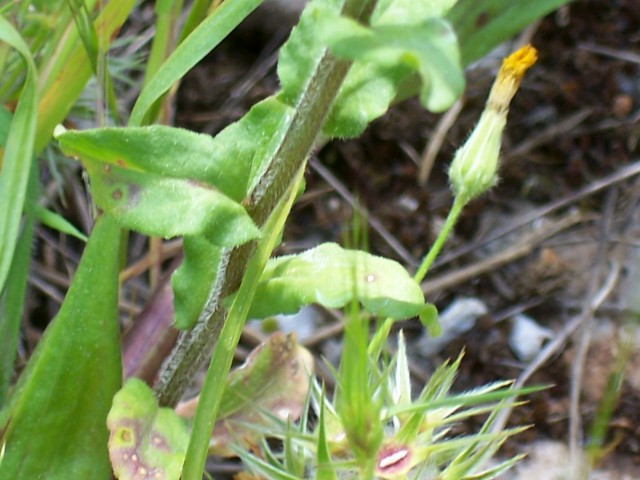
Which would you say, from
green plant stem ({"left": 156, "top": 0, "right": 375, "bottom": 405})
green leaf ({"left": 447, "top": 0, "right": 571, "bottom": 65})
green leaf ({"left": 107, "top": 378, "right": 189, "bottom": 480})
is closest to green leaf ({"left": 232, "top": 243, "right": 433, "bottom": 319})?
green plant stem ({"left": 156, "top": 0, "right": 375, "bottom": 405})

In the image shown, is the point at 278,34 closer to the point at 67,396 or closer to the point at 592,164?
the point at 592,164

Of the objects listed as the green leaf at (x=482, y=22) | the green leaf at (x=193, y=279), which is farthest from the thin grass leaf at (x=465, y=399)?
the green leaf at (x=482, y=22)

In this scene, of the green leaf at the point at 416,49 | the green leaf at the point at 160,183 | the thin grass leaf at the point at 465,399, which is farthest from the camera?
the green leaf at the point at 160,183

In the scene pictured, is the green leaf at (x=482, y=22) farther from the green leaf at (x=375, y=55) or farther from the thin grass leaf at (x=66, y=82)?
→ the thin grass leaf at (x=66, y=82)

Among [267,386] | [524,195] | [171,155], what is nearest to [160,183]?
[171,155]

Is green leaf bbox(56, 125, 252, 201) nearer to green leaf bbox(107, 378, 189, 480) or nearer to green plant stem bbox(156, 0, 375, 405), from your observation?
green plant stem bbox(156, 0, 375, 405)

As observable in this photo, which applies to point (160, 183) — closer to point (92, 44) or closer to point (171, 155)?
point (171, 155)
